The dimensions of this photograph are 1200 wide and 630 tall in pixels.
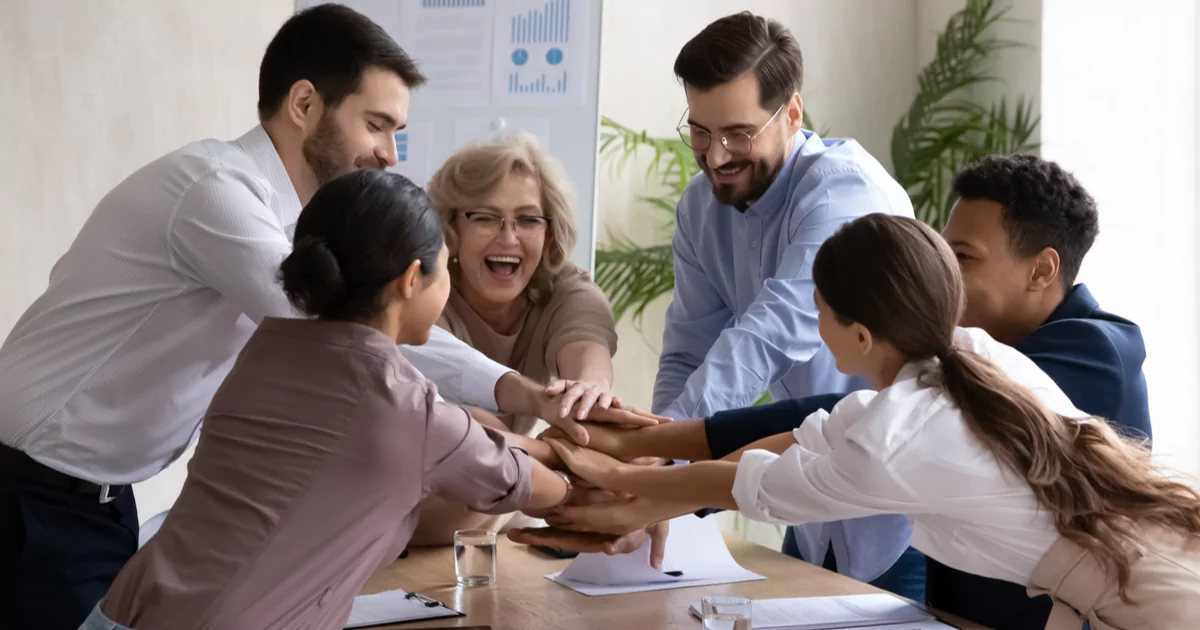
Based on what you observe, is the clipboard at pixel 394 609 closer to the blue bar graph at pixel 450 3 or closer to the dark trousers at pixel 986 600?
the dark trousers at pixel 986 600

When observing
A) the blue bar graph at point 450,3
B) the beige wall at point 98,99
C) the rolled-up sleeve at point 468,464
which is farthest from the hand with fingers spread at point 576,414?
the beige wall at point 98,99

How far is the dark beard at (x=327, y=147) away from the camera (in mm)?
2064

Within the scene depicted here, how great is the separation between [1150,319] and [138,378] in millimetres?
3464

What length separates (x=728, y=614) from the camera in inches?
60.0

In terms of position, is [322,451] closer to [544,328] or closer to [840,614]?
[840,614]

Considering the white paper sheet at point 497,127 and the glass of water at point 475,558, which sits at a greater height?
the white paper sheet at point 497,127

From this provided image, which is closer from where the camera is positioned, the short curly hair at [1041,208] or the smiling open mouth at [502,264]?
the short curly hair at [1041,208]

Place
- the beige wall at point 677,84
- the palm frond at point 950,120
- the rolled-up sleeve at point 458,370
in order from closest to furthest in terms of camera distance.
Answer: the rolled-up sleeve at point 458,370 → the palm frond at point 950,120 → the beige wall at point 677,84

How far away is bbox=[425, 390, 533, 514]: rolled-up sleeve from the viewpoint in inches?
58.7

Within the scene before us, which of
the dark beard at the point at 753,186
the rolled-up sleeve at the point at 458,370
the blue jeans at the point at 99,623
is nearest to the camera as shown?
the blue jeans at the point at 99,623

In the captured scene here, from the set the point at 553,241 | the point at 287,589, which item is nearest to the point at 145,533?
the point at 287,589

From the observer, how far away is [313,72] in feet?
6.77

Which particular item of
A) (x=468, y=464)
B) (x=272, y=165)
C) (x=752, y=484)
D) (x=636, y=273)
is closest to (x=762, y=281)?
(x=752, y=484)

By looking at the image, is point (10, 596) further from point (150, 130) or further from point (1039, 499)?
point (150, 130)
